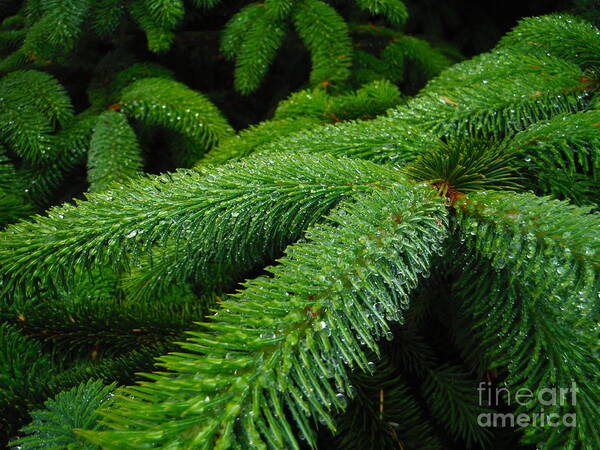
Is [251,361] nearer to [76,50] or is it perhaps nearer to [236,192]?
[236,192]

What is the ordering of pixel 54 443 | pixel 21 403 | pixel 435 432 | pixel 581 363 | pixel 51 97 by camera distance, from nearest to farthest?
1. pixel 581 363
2. pixel 54 443
3. pixel 21 403
4. pixel 435 432
5. pixel 51 97

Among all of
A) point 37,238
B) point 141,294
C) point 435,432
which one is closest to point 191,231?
point 37,238

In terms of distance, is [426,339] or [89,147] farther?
[89,147]

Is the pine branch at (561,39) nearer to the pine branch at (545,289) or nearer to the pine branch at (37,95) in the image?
the pine branch at (545,289)

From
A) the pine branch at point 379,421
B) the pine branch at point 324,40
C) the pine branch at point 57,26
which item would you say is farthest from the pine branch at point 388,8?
the pine branch at point 379,421

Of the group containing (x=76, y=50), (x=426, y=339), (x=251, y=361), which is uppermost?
(x=76, y=50)

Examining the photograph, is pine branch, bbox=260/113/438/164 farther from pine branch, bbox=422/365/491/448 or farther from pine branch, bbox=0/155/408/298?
pine branch, bbox=422/365/491/448

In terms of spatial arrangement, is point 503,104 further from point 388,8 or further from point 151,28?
point 151,28

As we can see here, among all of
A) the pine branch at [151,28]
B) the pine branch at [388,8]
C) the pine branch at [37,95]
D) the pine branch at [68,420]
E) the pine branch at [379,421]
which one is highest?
the pine branch at [151,28]

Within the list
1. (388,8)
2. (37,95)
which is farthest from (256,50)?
(37,95)
